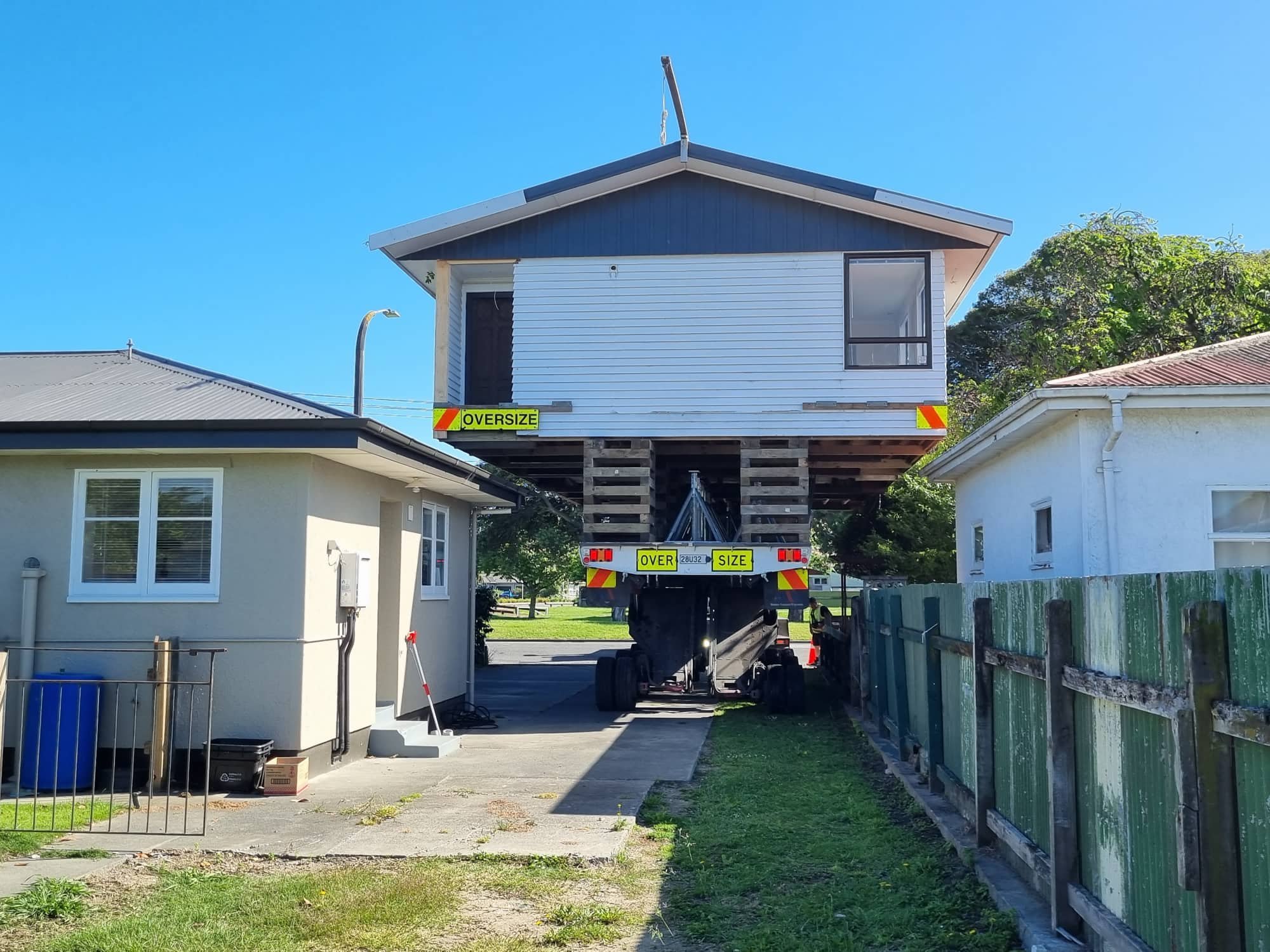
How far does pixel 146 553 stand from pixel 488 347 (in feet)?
21.4

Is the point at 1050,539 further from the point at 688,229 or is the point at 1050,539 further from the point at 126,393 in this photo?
the point at 126,393

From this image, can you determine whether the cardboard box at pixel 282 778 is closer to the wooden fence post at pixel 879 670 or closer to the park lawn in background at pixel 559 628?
the wooden fence post at pixel 879 670

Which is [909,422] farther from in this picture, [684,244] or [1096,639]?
[1096,639]

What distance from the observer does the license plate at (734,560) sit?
1362 centimetres

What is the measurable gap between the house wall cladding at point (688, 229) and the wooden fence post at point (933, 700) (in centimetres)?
653

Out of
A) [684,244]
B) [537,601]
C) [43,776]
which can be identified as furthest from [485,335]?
[537,601]

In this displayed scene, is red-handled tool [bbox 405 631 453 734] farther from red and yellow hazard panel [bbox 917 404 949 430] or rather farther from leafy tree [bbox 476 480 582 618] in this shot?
leafy tree [bbox 476 480 582 618]

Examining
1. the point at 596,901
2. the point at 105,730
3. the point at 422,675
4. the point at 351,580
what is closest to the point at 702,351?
the point at 422,675

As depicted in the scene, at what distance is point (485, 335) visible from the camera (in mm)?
15773

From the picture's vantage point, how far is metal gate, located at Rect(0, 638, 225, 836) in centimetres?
907

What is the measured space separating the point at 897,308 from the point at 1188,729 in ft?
46.1

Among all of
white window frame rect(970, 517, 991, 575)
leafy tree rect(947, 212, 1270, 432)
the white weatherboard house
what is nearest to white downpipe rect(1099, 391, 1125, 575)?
the white weatherboard house

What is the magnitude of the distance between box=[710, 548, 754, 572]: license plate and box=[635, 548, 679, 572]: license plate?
0.46 metres

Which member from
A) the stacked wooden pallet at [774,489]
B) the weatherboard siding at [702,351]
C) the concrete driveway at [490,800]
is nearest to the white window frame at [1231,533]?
the weatherboard siding at [702,351]
